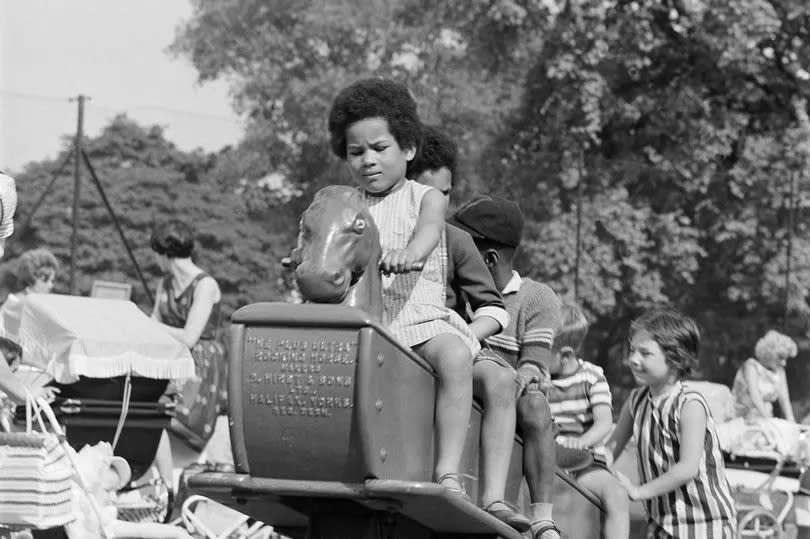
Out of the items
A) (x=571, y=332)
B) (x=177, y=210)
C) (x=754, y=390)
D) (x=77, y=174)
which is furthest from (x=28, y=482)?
(x=177, y=210)

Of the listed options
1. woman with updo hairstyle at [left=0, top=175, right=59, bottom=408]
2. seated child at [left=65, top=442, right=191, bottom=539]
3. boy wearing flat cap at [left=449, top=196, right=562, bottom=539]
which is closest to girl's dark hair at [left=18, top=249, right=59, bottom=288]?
seated child at [left=65, top=442, right=191, bottom=539]

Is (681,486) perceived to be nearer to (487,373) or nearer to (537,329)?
(537,329)

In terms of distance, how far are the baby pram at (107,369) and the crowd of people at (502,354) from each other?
22 centimetres

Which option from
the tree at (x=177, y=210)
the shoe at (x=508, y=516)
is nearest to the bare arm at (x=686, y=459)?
the shoe at (x=508, y=516)

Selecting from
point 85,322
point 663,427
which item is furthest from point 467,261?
point 85,322

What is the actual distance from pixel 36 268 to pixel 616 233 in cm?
1864

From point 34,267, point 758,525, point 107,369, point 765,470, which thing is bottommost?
point 758,525

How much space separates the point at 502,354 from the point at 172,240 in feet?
17.3

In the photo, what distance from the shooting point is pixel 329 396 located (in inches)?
165

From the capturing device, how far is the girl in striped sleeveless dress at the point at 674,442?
6.16 meters

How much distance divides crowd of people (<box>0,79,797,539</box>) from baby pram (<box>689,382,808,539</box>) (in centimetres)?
429

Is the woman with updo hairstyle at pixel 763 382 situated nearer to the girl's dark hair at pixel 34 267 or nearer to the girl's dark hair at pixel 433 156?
the girl's dark hair at pixel 34 267

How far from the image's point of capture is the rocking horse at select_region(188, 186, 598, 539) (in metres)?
4.18

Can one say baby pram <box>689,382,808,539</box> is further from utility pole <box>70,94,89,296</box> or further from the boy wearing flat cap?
utility pole <box>70,94,89,296</box>
